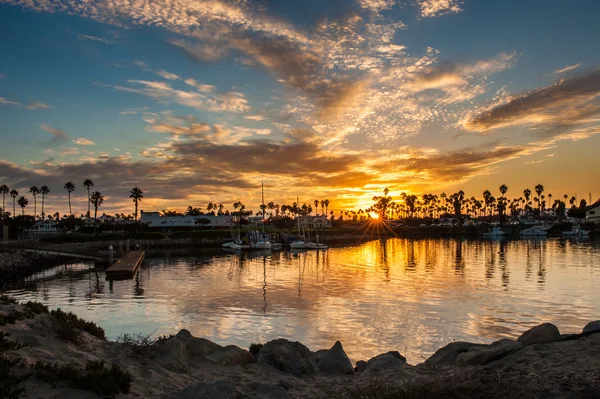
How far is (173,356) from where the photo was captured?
12305mm

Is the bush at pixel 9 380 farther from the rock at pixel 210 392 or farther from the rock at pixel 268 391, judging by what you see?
the rock at pixel 268 391

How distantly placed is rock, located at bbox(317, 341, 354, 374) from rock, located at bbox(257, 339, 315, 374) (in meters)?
0.37

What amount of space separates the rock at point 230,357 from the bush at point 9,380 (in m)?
5.92

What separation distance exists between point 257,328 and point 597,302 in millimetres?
24187

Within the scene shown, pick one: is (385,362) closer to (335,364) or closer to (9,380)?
(335,364)

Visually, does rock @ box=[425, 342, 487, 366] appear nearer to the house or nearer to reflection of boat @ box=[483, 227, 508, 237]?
reflection of boat @ box=[483, 227, 508, 237]

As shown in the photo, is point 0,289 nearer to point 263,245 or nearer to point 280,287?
point 280,287

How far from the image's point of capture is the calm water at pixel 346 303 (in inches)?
889

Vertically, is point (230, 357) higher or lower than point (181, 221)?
lower

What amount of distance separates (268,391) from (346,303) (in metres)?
21.4

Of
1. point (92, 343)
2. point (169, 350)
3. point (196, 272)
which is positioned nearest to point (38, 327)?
point (92, 343)

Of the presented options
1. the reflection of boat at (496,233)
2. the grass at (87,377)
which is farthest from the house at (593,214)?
the grass at (87,377)

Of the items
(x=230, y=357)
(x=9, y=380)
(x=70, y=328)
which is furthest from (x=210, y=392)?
(x=70, y=328)

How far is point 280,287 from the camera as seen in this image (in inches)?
1609
